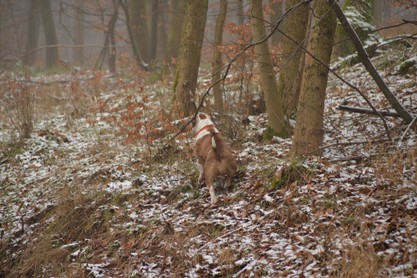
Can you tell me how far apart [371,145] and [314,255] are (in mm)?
2779

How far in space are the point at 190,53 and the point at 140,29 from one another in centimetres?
1330

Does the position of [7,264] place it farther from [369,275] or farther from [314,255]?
[369,275]

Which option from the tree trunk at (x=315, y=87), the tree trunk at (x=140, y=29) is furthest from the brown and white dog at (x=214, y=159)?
the tree trunk at (x=140, y=29)

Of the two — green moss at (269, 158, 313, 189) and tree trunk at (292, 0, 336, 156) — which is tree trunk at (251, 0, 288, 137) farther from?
green moss at (269, 158, 313, 189)

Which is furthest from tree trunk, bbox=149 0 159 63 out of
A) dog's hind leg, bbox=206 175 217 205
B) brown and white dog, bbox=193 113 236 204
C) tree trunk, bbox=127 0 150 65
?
dog's hind leg, bbox=206 175 217 205

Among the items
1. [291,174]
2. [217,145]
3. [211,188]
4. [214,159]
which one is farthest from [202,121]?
[291,174]

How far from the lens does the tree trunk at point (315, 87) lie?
6363mm

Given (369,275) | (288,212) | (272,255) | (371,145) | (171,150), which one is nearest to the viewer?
(369,275)

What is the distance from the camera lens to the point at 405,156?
19.6 ft

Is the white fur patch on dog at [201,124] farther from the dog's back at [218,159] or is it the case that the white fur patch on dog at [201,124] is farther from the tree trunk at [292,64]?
the tree trunk at [292,64]

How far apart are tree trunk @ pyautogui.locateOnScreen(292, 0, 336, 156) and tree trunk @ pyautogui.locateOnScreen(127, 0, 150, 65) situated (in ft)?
54.0

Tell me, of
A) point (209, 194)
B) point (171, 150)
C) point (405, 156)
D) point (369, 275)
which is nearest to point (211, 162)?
point (209, 194)

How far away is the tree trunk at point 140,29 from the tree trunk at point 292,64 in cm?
1393

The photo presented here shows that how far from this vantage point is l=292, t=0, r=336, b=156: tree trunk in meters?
6.36
